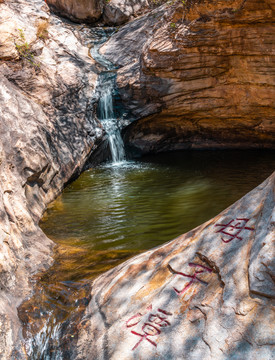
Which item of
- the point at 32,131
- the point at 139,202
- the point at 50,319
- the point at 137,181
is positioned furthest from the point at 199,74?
the point at 50,319

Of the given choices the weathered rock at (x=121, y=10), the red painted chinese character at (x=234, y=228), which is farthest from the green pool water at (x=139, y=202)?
the weathered rock at (x=121, y=10)

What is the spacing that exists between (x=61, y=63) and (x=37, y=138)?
12.8ft

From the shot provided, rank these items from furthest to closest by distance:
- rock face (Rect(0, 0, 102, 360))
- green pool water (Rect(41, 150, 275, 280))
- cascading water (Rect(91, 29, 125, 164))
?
cascading water (Rect(91, 29, 125, 164)) < green pool water (Rect(41, 150, 275, 280)) < rock face (Rect(0, 0, 102, 360))

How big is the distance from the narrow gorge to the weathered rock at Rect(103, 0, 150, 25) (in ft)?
0.18

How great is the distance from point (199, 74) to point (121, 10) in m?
6.12

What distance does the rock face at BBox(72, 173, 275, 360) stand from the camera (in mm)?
1900

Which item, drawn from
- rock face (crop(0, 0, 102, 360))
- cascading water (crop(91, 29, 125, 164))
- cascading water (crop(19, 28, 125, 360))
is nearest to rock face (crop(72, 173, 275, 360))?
cascading water (crop(19, 28, 125, 360))

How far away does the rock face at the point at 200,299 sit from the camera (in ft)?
6.23

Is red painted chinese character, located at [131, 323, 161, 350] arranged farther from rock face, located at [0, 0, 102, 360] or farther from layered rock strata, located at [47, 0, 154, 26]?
layered rock strata, located at [47, 0, 154, 26]

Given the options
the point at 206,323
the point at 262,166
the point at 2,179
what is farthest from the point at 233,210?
the point at 262,166

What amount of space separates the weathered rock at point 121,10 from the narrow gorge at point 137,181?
5 centimetres

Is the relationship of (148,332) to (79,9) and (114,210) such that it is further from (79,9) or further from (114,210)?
(79,9)

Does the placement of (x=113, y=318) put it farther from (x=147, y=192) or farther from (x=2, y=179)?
(x=147, y=192)

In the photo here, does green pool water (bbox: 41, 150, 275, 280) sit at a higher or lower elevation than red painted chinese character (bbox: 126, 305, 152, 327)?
lower
